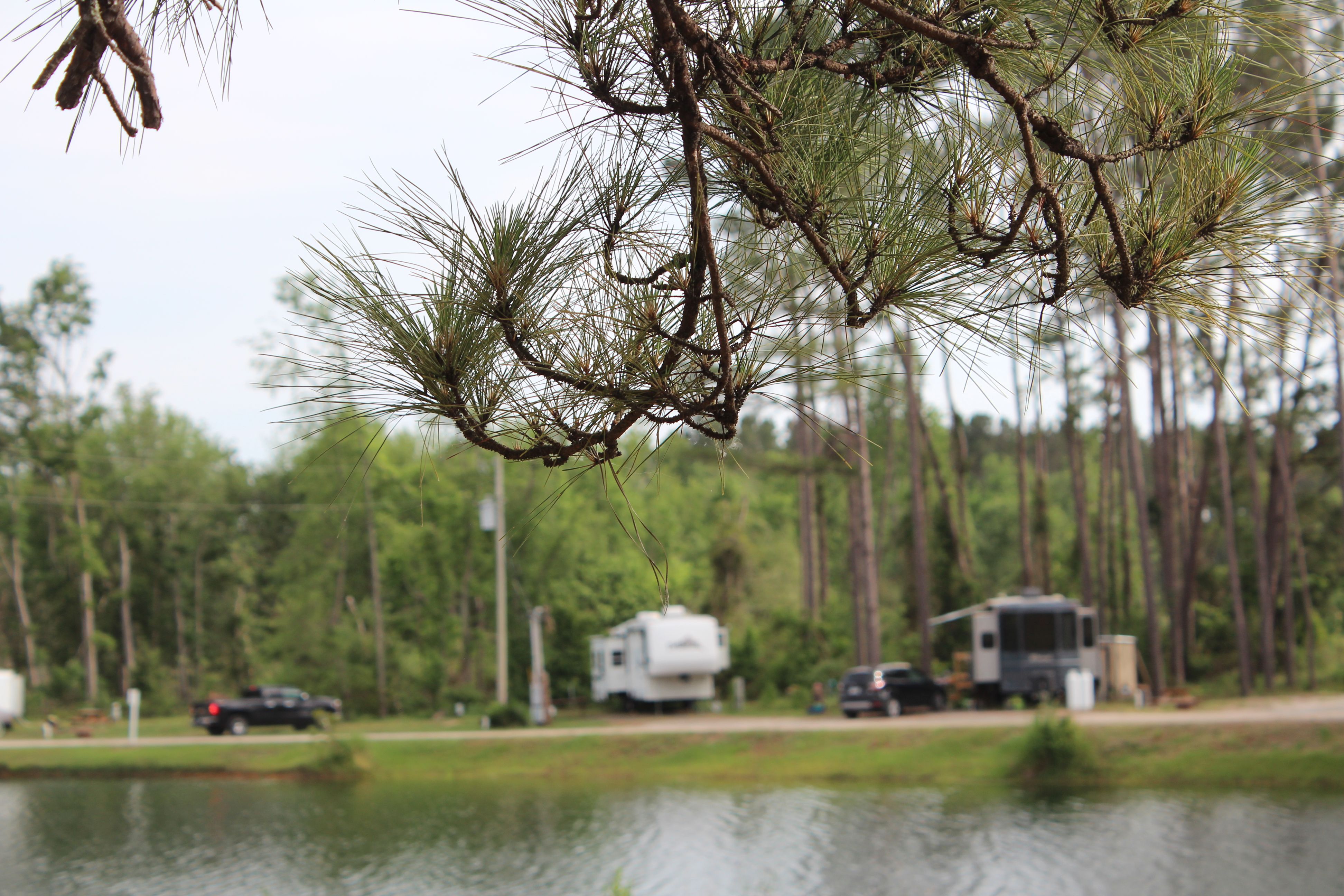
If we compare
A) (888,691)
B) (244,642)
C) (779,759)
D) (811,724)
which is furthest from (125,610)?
(779,759)

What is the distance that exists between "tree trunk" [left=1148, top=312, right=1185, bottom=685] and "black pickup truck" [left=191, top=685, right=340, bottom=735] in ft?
59.4

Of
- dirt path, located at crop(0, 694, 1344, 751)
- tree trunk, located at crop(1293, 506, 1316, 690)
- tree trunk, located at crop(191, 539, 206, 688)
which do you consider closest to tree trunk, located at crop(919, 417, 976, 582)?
tree trunk, located at crop(1293, 506, 1316, 690)

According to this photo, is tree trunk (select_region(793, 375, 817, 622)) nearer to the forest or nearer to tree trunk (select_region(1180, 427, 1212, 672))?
the forest

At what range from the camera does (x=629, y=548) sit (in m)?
34.0

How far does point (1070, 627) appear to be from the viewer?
22438 mm

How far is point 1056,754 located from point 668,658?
9.77 meters

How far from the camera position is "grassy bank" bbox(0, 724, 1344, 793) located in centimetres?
1588

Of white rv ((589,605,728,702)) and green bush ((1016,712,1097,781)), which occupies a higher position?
white rv ((589,605,728,702))

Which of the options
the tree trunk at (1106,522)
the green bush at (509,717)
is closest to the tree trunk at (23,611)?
the green bush at (509,717)

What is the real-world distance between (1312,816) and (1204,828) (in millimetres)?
1475

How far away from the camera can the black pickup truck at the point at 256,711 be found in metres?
24.7

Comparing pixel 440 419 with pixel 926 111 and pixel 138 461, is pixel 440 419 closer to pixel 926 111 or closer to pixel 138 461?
pixel 926 111

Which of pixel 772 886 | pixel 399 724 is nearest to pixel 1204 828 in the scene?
pixel 772 886

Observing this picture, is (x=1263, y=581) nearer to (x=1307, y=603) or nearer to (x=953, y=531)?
(x=1307, y=603)
